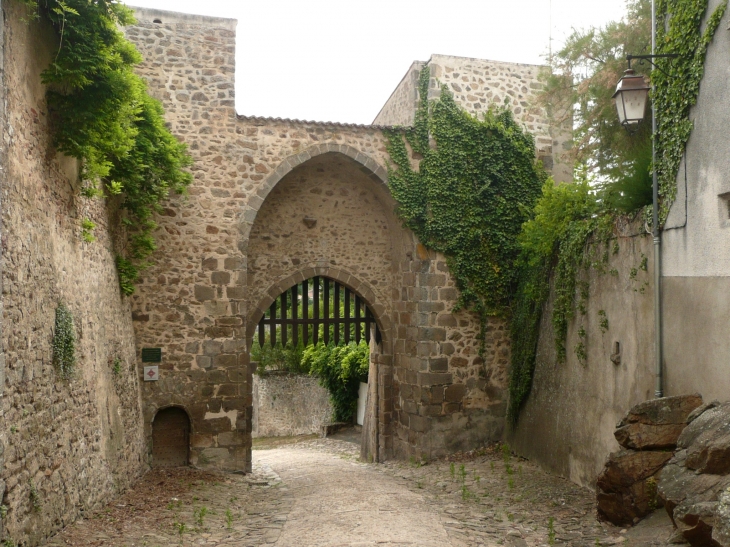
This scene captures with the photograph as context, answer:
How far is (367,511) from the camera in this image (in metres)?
6.43

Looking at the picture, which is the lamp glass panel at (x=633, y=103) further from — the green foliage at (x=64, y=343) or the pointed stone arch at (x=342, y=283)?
the pointed stone arch at (x=342, y=283)

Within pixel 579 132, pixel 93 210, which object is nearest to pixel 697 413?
pixel 579 132

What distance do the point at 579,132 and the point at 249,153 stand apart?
14.3ft

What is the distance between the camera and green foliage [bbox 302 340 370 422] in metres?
16.4

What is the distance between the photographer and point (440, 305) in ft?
32.1

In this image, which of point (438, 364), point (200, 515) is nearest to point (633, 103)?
point (438, 364)

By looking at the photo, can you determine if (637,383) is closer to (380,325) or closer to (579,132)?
(579,132)

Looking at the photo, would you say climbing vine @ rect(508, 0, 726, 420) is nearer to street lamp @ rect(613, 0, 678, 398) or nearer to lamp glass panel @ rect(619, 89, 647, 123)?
street lamp @ rect(613, 0, 678, 398)

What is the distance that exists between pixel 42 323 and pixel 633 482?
4.63m

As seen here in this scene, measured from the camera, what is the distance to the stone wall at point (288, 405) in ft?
61.6

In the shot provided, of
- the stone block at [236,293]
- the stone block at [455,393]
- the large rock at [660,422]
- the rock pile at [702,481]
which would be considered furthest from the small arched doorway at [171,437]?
the rock pile at [702,481]

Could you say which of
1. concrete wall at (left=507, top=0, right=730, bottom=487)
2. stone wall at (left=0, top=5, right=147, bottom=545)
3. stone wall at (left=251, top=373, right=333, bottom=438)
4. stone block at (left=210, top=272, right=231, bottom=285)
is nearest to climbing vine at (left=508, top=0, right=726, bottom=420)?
concrete wall at (left=507, top=0, right=730, bottom=487)

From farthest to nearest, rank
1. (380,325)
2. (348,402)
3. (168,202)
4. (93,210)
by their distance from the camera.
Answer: (348,402) → (380,325) → (168,202) → (93,210)

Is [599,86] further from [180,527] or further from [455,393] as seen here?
[180,527]
